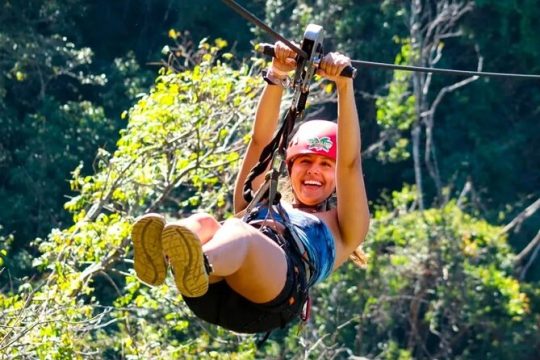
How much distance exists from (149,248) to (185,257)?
21cm

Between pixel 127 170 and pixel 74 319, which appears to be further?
pixel 127 170

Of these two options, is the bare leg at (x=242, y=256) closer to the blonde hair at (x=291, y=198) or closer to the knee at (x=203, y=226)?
the knee at (x=203, y=226)

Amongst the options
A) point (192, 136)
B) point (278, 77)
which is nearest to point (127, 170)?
point (192, 136)

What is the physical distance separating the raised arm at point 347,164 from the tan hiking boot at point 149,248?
77 centimetres

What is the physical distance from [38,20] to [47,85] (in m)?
0.89

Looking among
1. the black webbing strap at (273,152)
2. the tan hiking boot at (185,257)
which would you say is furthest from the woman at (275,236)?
the black webbing strap at (273,152)

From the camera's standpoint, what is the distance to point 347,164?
5.66m

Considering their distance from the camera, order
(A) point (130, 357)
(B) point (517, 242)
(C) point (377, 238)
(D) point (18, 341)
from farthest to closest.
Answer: (B) point (517, 242)
(C) point (377, 238)
(A) point (130, 357)
(D) point (18, 341)

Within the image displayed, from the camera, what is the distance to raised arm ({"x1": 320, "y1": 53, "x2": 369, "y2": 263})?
5625 mm

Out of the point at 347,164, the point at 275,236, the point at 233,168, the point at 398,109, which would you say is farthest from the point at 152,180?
the point at 398,109

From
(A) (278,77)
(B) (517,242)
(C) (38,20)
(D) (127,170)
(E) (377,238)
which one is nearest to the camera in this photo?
(A) (278,77)

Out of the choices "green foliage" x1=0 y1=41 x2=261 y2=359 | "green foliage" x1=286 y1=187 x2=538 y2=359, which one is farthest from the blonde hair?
"green foliage" x1=286 y1=187 x2=538 y2=359

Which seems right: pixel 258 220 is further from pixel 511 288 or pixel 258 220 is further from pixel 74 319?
pixel 511 288

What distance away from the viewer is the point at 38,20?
1653cm
